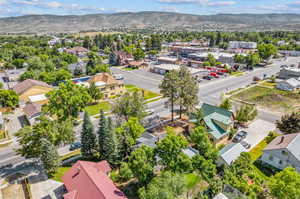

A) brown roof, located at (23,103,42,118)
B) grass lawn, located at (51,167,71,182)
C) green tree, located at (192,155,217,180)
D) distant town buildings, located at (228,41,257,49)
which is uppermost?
distant town buildings, located at (228,41,257,49)

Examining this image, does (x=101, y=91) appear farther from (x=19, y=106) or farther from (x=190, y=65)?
(x=190, y=65)

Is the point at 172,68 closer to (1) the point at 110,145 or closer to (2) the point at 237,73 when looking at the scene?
(2) the point at 237,73

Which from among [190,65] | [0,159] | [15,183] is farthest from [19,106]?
[190,65]

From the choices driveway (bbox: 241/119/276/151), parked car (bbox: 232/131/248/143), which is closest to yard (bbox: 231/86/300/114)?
driveway (bbox: 241/119/276/151)

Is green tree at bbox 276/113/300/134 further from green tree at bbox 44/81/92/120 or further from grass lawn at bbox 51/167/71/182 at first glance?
green tree at bbox 44/81/92/120

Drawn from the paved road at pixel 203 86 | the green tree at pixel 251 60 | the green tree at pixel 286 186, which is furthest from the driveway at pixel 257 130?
the green tree at pixel 251 60

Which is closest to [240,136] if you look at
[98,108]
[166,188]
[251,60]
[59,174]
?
[166,188]
